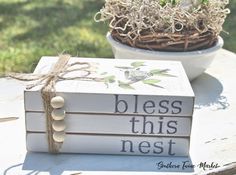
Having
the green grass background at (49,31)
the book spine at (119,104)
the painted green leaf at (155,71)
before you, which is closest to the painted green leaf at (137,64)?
the painted green leaf at (155,71)

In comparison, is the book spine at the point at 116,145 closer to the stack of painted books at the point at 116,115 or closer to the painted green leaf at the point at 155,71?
the stack of painted books at the point at 116,115

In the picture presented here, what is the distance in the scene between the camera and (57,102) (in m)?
0.90

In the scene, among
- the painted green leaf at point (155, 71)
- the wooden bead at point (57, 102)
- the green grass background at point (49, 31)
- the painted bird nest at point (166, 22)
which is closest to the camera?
the wooden bead at point (57, 102)

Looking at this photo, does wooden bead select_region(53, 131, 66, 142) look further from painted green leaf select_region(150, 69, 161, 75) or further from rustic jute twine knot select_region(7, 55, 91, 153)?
painted green leaf select_region(150, 69, 161, 75)

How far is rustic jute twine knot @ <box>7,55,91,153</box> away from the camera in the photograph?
91 centimetres

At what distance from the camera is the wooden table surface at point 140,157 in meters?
0.92

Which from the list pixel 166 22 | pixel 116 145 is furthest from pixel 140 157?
pixel 166 22

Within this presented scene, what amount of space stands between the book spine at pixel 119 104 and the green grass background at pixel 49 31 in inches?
50.2

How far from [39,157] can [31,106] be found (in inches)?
3.8

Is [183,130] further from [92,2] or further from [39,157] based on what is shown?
[92,2]

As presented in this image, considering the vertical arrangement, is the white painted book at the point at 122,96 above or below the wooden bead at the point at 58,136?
above

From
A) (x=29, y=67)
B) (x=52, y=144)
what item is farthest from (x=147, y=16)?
(x=29, y=67)

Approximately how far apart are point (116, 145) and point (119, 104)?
0.08m

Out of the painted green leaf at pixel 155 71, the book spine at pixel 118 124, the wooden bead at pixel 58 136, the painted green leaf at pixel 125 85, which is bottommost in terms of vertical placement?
the wooden bead at pixel 58 136
